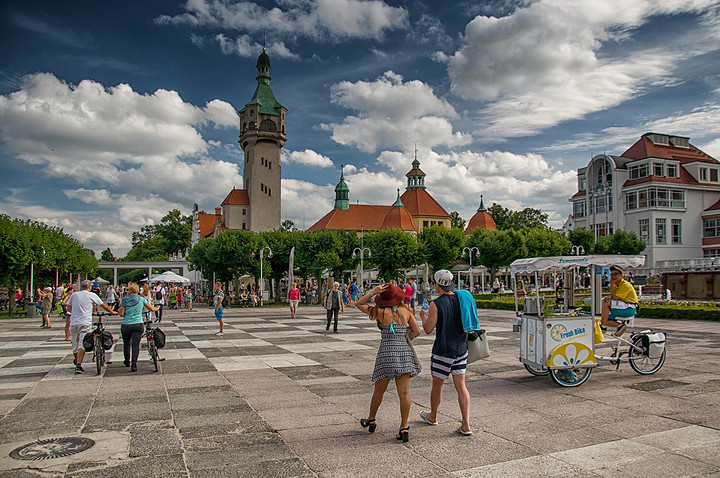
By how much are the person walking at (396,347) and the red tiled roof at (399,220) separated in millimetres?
82779

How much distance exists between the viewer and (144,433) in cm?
623

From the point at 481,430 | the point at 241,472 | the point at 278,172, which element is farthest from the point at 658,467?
the point at 278,172

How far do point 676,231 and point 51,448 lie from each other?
221 feet

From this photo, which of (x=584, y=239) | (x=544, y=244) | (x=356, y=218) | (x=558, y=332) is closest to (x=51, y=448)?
(x=558, y=332)

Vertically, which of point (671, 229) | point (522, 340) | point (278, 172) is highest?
point (278, 172)

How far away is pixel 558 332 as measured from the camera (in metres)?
8.25

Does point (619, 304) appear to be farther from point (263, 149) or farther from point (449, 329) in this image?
point (263, 149)

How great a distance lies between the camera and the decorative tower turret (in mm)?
87312

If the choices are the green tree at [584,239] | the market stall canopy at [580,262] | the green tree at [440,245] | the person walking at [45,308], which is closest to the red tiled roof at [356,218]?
the green tree at [440,245]

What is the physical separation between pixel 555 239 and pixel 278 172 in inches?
1883

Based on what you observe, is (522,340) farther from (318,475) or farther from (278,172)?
(278,172)

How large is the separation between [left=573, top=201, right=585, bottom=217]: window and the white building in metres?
4.66

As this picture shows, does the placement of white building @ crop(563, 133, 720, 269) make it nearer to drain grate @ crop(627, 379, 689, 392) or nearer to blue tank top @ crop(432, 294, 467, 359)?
→ drain grate @ crop(627, 379, 689, 392)

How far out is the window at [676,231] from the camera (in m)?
60.2
